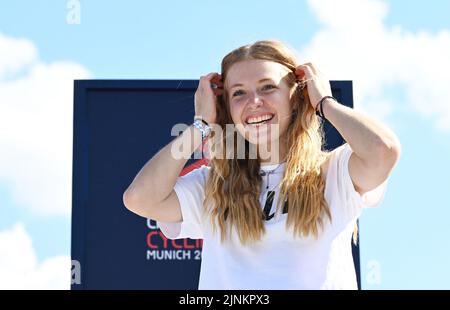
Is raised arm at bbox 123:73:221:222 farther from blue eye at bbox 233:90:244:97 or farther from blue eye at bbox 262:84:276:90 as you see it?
blue eye at bbox 262:84:276:90

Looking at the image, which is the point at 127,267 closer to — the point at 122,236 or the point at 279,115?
the point at 122,236

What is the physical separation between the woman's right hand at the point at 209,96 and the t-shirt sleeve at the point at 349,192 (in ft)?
1.74

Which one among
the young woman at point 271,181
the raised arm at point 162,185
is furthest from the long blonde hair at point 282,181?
the raised arm at point 162,185

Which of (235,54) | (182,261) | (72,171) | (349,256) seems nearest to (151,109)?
(72,171)

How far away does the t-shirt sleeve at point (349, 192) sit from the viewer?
10.4 ft

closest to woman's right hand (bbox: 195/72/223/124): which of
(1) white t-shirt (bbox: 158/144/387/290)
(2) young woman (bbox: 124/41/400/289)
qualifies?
(2) young woman (bbox: 124/41/400/289)

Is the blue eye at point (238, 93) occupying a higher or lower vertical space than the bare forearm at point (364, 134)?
higher

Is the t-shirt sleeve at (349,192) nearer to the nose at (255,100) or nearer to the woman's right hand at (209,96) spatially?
the nose at (255,100)

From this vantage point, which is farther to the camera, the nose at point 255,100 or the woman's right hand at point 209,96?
the woman's right hand at point 209,96

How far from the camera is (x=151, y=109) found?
5.35 m

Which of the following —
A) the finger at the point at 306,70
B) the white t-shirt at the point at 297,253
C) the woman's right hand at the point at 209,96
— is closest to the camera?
the white t-shirt at the point at 297,253

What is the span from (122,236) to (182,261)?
0.37 metres

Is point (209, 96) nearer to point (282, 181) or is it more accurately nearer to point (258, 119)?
point (258, 119)

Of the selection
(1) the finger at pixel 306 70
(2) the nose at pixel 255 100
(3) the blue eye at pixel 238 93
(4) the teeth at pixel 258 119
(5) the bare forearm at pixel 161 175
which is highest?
(1) the finger at pixel 306 70
